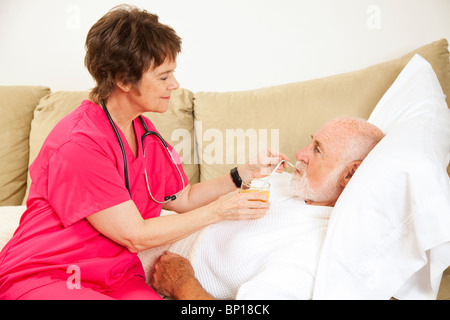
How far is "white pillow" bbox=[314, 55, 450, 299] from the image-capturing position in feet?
3.29

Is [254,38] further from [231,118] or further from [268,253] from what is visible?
[268,253]

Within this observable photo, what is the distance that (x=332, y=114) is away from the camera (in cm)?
179

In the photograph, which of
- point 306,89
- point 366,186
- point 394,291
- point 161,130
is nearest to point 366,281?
point 394,291

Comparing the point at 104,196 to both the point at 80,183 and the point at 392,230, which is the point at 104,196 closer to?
the point at 80,183

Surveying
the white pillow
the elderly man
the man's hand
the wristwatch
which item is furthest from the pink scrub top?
the white pillow

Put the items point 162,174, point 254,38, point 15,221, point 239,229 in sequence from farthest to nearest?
point 254,38 < point 15,221 < point 162,174 < point 239,229

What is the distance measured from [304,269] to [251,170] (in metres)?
0.53

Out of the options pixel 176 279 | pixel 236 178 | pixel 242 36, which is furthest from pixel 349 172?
pixel 242 36

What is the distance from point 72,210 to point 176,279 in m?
0.40

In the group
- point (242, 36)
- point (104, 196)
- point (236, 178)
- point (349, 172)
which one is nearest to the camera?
point (104, 196)

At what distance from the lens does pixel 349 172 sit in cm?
136

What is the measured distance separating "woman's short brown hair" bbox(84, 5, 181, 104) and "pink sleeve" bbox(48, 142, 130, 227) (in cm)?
26

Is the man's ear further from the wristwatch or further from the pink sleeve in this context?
the pink sleeve

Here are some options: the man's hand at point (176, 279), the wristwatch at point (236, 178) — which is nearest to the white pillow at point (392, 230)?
the man's hand at point (176, 279)
